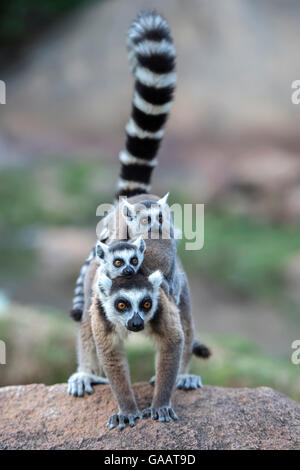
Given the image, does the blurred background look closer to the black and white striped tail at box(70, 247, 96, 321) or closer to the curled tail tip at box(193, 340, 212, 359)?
the curled tail tip at box(193, 340, 212, 359)

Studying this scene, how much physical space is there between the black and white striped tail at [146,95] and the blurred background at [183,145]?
5.98 meters

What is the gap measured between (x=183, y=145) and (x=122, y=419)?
14.2m

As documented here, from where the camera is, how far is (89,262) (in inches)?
167

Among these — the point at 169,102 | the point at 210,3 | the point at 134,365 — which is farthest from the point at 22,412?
the point at 210,3

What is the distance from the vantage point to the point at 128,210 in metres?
4.19

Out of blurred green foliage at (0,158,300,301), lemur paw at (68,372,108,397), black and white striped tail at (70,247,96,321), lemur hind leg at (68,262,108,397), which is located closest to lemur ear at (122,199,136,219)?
black and white striped tail at (70,247,96,321)

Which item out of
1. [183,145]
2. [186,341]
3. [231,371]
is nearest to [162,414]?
[186,341]

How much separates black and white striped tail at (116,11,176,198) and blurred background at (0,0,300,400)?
598cm

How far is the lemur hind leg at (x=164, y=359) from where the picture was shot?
330 cm

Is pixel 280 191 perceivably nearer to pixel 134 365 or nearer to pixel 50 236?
pixel 50 236

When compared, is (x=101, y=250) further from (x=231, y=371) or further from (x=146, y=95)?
(x=231, y=371)

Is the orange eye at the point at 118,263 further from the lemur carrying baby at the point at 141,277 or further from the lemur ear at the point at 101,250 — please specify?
the lemur ear at the point at 101,250

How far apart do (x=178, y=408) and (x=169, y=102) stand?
85.7 inches

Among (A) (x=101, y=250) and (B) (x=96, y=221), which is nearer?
(A) (x=101, y=250)
